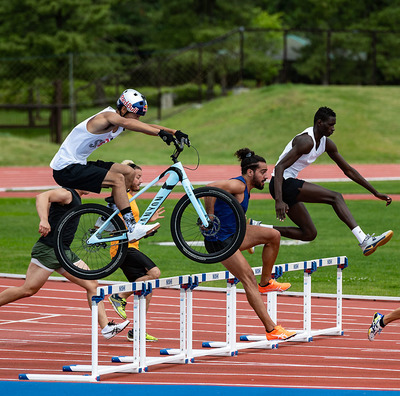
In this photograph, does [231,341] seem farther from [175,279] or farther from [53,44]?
[53,44]

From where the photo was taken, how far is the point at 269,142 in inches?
1718

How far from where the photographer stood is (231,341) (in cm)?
1063

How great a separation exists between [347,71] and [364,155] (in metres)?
20.4

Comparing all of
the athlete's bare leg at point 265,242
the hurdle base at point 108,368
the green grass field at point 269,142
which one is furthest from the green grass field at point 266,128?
the hurdle base at point 108,368

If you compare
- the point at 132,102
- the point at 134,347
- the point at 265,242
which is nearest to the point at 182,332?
the point at 134,347

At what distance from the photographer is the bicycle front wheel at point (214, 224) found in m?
9.64

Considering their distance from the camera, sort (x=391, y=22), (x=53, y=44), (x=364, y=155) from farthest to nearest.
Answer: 1. (x=391, y=22)
2. (x=53, y=44)
3. (x=364, y=155)

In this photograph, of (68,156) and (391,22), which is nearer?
(68,156)

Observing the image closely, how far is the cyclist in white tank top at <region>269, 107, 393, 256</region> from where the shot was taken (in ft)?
35.4

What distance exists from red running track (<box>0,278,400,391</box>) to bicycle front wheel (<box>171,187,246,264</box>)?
45.8 inches

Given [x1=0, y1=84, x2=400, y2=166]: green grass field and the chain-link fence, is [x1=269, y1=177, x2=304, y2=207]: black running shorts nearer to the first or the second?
[x1=0, y1=84, x2=400, y2=166]: green grass field

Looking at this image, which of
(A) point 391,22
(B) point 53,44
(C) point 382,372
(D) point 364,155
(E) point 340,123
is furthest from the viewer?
(A) point 391,22

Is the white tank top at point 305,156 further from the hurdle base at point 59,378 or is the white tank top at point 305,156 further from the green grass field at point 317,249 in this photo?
the green grass field at point 317,249

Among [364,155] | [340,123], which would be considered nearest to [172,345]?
[364,155]
